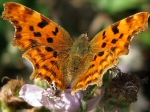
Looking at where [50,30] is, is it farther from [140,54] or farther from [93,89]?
[140,54]

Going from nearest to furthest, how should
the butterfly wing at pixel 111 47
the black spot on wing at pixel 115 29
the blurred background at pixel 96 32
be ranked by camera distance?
the butterfly wing at pixel 111 47
the black spot on wing at pixel 115 29
the blurred background at pixel 96 32

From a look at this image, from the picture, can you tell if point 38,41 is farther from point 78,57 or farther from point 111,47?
point 111,47

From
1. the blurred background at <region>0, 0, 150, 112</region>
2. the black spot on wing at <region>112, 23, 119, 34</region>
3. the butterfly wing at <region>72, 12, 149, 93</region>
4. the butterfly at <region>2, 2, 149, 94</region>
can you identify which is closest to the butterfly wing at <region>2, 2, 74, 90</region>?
the butterfly at <region>2, 2, 149, 94</region>

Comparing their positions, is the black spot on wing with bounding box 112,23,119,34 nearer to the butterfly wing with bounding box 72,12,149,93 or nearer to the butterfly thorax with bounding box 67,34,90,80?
the butterfly wing with bounding box 72,12,149,93

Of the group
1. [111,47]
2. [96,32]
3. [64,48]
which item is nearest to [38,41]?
[64,48]

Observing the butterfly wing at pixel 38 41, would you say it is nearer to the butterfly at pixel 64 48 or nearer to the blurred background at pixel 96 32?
the butterfly at pixel 64 48

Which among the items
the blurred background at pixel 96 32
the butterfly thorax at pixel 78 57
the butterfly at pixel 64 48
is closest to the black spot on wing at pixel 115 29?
the butterfly at pixel 64 48
